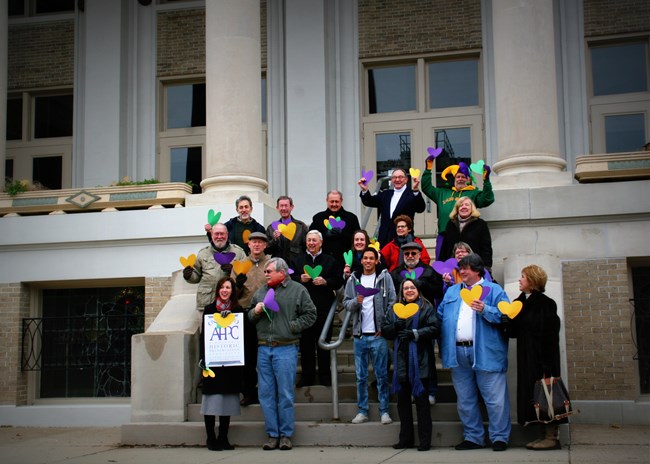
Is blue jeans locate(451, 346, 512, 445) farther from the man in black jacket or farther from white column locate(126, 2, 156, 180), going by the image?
white column locate(126, 2, 156, 180)

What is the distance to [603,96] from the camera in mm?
17766

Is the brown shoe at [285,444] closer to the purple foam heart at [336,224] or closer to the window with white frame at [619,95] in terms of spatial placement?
the purple foam heart at [336,224]

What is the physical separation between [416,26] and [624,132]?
475cm

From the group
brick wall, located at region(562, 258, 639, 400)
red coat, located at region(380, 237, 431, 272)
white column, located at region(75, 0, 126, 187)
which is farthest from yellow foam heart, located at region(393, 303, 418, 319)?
white column, located at region(75, 0, 126, 187)

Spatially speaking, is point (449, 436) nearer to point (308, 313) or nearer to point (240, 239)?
point (308, 313)

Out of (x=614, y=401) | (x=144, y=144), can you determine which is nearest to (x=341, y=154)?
(x=144, y=144)

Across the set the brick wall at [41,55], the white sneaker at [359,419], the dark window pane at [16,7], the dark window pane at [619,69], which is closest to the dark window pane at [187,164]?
the brick wall at [41,55]

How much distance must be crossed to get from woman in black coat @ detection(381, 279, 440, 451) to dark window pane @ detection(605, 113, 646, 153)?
9.71 m

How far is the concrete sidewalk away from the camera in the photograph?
332 inches

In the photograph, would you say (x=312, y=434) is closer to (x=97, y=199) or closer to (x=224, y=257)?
(x=224, y=257)

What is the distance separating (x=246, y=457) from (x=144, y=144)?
12.1m

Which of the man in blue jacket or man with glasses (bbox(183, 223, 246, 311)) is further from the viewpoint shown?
man with glasses (bbox(183, 223, 246, 311))

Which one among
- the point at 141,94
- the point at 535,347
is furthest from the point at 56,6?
the point at 535,347

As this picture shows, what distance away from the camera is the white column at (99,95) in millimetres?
19500
